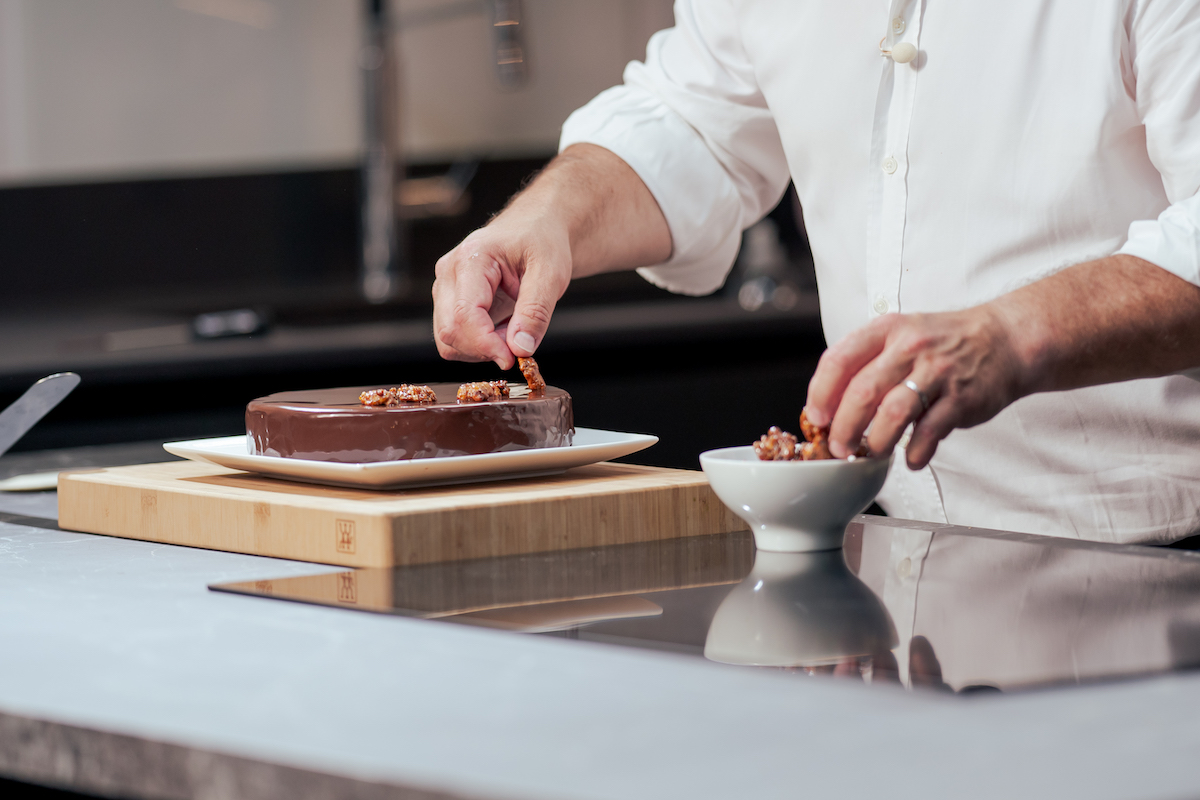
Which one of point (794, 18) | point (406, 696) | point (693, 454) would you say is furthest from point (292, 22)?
point (406, 696)

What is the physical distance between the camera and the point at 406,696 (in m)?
0.64

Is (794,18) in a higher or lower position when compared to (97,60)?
lower

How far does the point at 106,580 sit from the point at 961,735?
23.5 inches

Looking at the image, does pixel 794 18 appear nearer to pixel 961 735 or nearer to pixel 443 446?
pixel 443 446

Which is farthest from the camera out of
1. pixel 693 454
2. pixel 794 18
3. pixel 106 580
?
pixel 693 454

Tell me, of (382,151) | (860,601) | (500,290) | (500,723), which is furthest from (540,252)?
(382,151)

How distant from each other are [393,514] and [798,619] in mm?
293

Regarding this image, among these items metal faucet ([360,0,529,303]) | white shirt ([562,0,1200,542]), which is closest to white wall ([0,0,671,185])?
metal faucet ([360,0,529,303])

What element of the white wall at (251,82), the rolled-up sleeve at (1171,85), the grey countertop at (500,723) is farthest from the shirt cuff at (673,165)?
the white wall at (251,82)

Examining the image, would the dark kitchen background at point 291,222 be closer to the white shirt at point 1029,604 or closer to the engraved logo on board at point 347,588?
the engraved logo on board at point 347,588

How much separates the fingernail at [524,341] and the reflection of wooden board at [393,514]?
0.15 m

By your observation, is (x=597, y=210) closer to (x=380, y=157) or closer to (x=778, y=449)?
(x=778, y=449)

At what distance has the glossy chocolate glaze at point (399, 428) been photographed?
1.06 m

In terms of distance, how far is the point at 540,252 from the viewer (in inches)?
54.9
